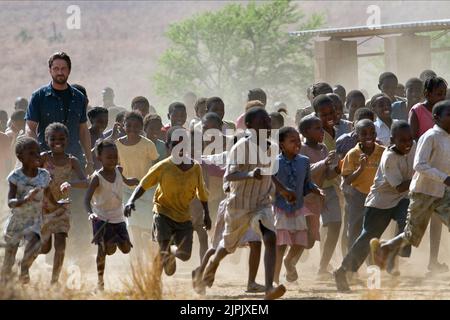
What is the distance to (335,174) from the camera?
1089cm

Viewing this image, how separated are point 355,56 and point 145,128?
14453 mm

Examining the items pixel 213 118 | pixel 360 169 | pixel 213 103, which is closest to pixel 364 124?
pixel 360 169

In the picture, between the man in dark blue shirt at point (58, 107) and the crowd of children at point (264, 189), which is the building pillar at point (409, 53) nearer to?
the crowd of children at point (264, 189)

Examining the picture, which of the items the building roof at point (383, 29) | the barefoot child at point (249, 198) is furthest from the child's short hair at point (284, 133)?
the building roof at point (383, 29)

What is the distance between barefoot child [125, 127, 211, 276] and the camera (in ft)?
33.2

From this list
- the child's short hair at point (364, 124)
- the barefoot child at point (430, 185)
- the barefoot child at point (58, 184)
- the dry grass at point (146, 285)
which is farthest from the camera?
the child's short hair at point (364, 124)

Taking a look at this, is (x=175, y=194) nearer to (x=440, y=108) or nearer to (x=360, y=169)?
(x=360, y=169)

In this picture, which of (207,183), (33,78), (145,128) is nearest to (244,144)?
(207,183)

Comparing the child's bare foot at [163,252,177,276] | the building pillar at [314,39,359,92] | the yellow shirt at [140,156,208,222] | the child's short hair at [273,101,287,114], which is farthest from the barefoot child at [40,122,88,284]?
the building pillar at [314,39,359,92]

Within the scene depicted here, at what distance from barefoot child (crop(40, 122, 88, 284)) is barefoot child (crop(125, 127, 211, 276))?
699mm

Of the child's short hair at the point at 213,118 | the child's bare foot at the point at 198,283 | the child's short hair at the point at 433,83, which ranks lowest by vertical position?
the child's bare foot at the point at 198,283

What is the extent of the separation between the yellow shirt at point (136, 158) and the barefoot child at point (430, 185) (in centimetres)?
321

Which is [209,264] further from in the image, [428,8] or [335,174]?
[428,8]

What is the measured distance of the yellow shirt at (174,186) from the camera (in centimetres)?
1009
